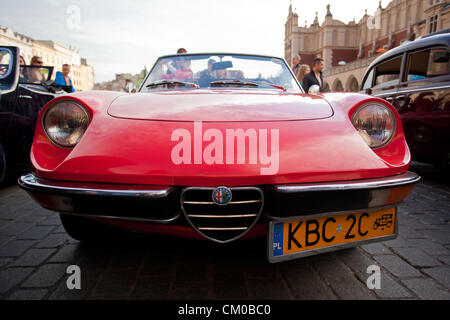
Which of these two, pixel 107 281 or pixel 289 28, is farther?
pixel 289 28

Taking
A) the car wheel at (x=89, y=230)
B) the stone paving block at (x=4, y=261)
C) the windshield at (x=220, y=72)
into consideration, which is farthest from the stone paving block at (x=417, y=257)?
the stone paving block at (x=4, y=261)

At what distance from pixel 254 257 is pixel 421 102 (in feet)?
10.1

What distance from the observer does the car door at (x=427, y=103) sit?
3307mm

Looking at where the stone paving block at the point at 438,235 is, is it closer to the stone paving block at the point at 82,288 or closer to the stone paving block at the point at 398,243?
the stone paving block at the point at 398,243

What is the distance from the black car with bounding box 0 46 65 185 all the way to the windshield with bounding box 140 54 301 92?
6.34ft

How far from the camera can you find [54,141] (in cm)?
147

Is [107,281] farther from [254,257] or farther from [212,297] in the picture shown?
[254,257]

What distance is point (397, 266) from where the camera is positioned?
5.61 feet

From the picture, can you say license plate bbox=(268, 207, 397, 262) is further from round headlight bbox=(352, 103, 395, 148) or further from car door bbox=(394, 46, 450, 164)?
car door bbox=(394, 46, 450, 164)

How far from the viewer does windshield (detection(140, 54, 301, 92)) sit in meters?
2.33

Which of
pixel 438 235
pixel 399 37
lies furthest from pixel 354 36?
pixel 438 235

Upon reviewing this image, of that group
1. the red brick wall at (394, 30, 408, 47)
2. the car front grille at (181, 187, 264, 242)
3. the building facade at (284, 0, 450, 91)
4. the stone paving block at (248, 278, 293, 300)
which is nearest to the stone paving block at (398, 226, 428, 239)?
the stone paving block at (248, 278, 293, 300)
